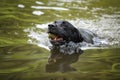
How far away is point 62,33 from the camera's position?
5969 millimetres

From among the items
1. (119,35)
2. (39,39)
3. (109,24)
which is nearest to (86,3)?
(109,24)

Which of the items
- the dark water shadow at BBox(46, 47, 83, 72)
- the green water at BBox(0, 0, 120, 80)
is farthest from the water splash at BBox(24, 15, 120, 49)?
the dark water shadow at BBox(46, 47, 83, 72)

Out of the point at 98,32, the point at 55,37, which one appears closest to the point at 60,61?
the point at 55,37

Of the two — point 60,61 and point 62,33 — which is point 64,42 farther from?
point 60,61

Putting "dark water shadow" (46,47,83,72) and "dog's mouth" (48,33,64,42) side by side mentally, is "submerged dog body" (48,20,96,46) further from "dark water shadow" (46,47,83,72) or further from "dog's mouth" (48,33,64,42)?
"dark water shadow" (46,47,83,72)

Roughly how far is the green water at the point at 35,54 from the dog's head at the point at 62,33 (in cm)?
38

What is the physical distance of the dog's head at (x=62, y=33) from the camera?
587 cm

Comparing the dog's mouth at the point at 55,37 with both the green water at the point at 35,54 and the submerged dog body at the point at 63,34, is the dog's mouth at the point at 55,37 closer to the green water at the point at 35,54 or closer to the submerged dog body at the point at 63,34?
the submerged dog body at the point at 63,34

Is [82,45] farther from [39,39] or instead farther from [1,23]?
[1,23]

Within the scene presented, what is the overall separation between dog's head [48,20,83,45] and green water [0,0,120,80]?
0.38 meters

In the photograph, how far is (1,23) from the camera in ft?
23.9

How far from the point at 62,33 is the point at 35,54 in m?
0.92

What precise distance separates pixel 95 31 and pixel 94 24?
0.46 m

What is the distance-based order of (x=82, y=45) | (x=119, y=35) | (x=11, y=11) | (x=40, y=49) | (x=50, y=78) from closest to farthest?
1. (x=50, y=78)
2. (x=40, y=49)
3. (x=82, y=45)
4. (x=119, y=35)
5. (x=11, y=11)
